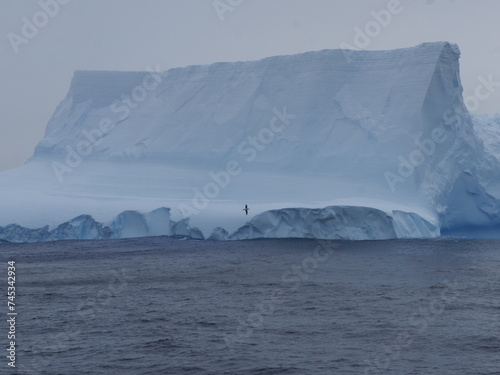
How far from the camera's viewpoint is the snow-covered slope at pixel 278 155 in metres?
24.1

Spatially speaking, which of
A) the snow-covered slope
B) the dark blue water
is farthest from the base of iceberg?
the dark blue water

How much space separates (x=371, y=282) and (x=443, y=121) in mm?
11498

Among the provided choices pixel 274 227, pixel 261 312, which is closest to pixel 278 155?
pixel 274 227

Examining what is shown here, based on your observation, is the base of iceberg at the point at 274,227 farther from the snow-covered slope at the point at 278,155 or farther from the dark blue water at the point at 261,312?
the dark blue water at the point at 261,312

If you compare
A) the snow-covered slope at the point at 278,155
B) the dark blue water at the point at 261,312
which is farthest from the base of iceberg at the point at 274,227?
the dark blue water at the point at 261,312

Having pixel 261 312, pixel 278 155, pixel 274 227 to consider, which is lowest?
pixel 261 312

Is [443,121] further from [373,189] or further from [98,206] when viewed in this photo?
[98,206]

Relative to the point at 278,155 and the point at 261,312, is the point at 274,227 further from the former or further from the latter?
the point at 261,312

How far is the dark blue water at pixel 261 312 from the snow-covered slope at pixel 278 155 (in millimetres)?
2579

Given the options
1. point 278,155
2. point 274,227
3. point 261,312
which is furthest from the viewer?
point 278,155

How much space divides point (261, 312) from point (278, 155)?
15540 mm

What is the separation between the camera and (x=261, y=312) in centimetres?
1286

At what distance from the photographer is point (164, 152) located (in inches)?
1186

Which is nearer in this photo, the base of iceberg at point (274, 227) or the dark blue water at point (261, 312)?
the dark blue water at point (261, 312)
